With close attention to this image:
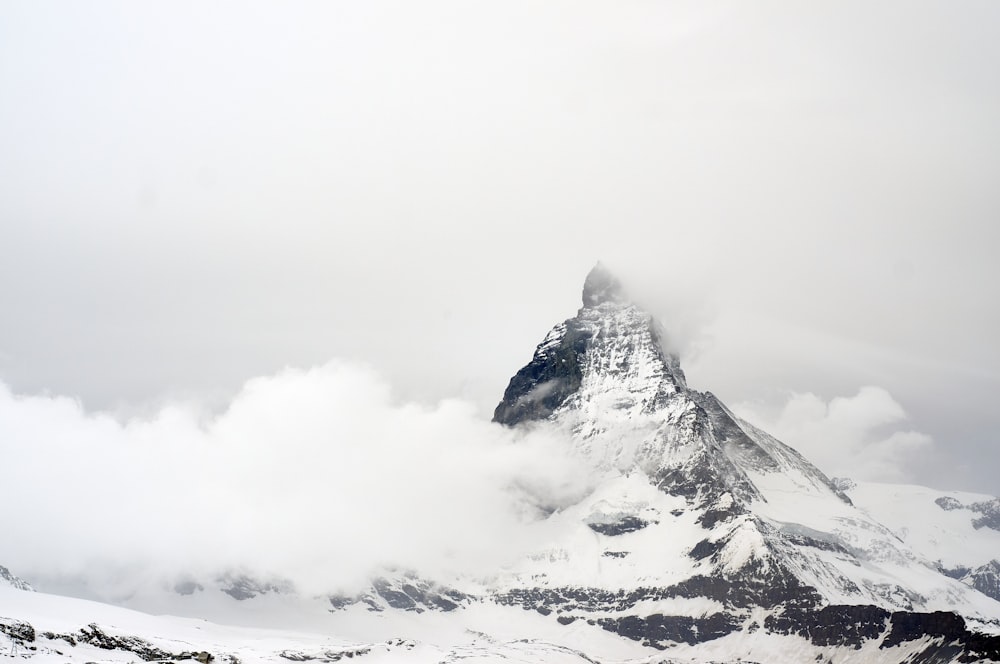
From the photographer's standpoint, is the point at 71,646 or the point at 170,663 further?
the point at 71,646

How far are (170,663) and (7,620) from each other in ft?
116

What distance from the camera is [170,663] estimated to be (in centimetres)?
17650

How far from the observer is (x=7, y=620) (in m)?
190

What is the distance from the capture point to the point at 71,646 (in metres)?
196

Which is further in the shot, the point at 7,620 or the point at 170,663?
the point at 7,620

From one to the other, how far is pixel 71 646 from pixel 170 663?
104ft

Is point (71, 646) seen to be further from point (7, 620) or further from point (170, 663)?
point (170, 663)

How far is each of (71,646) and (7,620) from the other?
507 inches

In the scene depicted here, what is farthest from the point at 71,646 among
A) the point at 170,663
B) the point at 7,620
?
the point at 170,663
